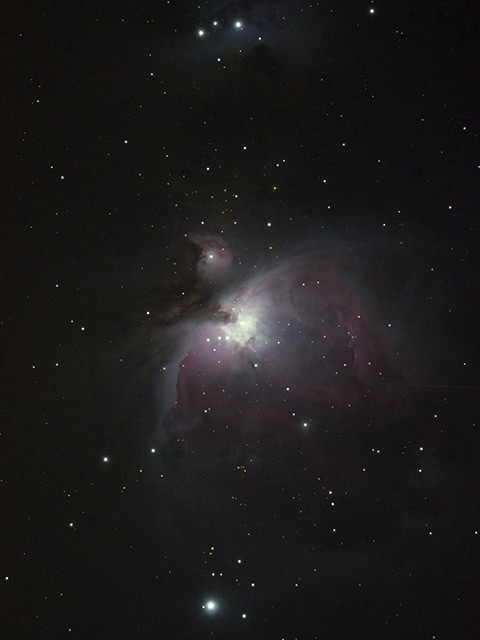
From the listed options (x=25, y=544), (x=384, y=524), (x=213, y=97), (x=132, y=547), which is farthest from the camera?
(x=384, y=524)

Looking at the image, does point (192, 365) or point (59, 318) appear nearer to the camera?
point (59, 318)

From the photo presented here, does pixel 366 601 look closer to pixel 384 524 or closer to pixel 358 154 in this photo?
pixel 384 524

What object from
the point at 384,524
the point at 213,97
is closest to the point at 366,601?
the point at 384,524

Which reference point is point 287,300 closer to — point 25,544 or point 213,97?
point 213,97

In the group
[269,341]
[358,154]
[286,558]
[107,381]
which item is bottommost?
[286,558]

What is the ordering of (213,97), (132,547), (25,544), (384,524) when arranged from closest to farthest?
(213,97), (25,544), (132,547), (384,524)

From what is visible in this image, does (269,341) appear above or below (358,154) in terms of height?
below
